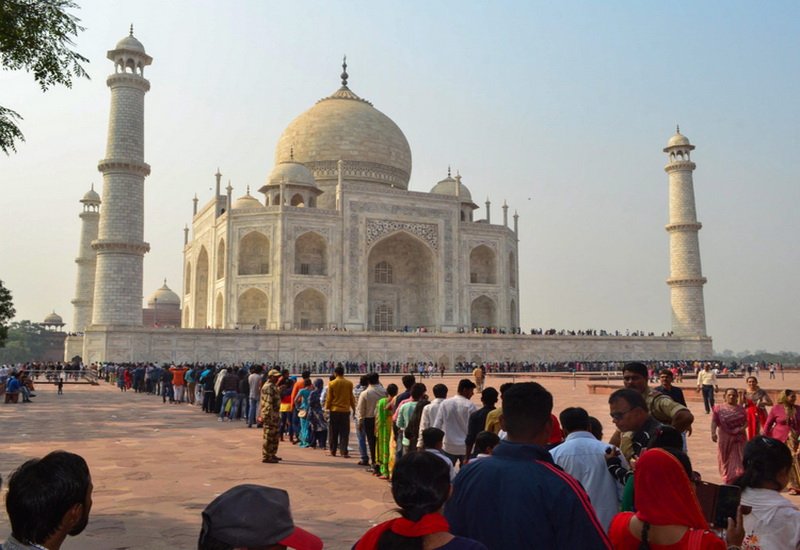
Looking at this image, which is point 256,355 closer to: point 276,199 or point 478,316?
point 276,199

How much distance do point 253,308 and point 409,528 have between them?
3270 cm

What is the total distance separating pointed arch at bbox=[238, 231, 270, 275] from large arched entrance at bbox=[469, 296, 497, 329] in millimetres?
10681

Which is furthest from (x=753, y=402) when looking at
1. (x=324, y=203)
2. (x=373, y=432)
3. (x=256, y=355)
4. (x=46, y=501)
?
(x=324, y=203)

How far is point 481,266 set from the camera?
38.5 metres

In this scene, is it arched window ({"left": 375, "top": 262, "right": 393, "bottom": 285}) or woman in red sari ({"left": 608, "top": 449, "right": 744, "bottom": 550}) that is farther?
arched window ({"left": 375, "top": 262, "right": 393, "bottom": 285})

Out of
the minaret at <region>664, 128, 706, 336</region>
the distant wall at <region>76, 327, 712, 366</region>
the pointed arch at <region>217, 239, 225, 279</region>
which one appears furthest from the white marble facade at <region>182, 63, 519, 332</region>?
the minaret at <region>664, 128, 706, 336</region>

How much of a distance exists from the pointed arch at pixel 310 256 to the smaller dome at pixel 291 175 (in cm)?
316

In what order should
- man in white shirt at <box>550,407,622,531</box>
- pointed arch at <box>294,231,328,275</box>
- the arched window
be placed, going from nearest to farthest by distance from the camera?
man in white shirt at <box>550,407,622,531</box>, pointed arch at <box>294,231,328,275</box>, the arched window

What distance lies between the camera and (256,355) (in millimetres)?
27984

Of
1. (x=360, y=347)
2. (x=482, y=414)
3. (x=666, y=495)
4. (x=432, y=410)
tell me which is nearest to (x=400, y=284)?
(x=360, y=347)

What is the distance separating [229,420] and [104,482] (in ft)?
20.0

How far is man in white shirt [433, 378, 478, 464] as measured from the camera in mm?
5680

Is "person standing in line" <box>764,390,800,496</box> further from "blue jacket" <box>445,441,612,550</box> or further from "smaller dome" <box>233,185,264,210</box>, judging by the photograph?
"smaller dome" <box>233,185,264,210</box>

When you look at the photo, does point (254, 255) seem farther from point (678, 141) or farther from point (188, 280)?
point (678, 141)
